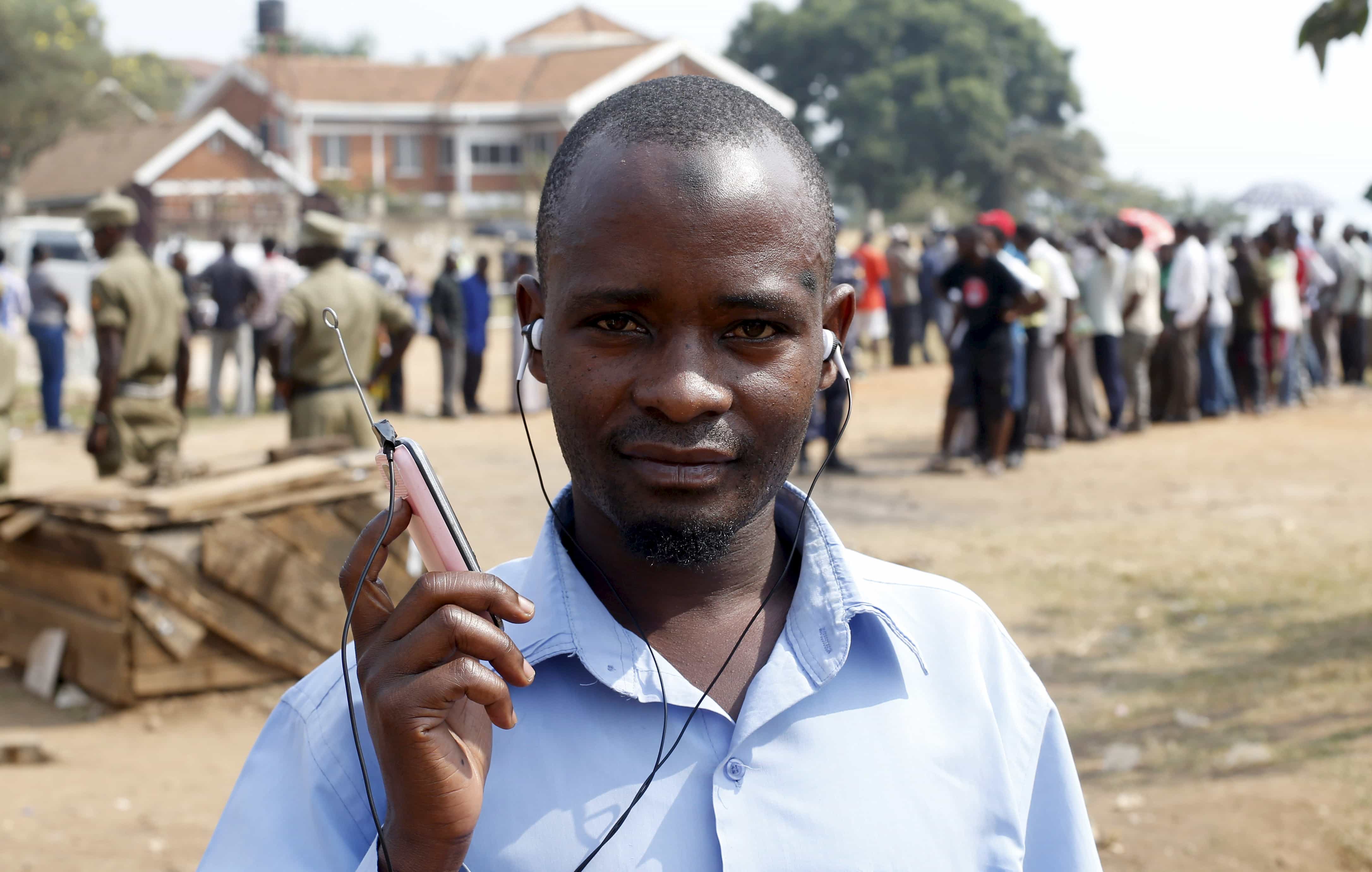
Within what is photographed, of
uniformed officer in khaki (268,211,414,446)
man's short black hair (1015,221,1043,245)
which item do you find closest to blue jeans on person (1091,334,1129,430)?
man's short black hair (1015,221,1043,245)

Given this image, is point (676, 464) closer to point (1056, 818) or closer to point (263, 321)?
point (1056, 818)

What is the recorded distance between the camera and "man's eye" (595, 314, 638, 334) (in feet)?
4.99

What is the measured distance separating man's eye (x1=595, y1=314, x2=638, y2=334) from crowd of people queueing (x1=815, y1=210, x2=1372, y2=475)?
8045mm

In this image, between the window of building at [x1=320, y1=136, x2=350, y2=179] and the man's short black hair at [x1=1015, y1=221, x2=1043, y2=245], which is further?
the window of building at [x1=320, y1=136, x2=350, y2=179]

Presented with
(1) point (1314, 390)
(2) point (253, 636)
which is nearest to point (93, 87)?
Answer: (1) point (1314, 390)

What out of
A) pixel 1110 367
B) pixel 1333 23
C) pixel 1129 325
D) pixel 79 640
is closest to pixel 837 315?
pixel 1333 23

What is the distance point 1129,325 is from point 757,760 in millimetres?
11927

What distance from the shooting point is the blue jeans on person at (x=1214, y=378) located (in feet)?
45.0

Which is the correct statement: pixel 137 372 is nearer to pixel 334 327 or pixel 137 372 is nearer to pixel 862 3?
pixel 334 327

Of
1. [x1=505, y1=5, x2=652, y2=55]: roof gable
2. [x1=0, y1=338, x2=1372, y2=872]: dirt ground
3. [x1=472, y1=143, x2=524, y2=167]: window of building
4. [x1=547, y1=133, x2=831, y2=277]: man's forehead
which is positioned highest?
[x1=505, y1=5, x2=652, y2=55]: roof gable

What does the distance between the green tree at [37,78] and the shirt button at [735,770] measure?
157 ft

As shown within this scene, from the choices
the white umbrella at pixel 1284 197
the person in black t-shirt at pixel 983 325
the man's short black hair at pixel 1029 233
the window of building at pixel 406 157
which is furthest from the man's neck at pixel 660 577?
the window of building at pixel 406 157

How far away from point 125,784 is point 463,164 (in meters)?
42.9

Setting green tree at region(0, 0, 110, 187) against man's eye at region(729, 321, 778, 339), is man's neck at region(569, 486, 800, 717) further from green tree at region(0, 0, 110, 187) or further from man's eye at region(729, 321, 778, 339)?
green tree at region(0, 0, 110, 187)
